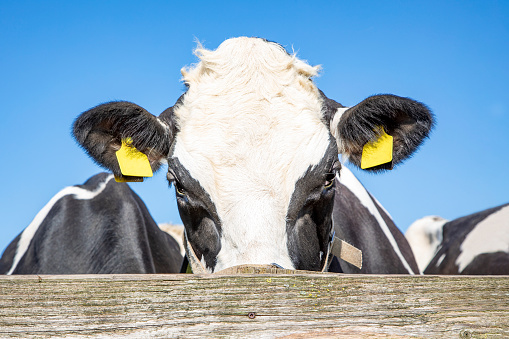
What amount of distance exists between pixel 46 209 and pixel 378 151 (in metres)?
3.97

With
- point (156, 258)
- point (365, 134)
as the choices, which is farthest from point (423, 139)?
point (156, 258)

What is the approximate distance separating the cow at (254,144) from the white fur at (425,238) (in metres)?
5.91

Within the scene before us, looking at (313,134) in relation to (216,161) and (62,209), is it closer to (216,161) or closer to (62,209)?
(216,161)

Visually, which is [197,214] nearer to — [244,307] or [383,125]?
[383,125]

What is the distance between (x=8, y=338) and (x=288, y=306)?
0.85m

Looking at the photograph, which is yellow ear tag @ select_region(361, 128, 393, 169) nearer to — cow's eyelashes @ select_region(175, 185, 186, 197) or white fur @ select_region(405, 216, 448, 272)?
cow's eyelashes @ select_region(175, 185, 186, 197)

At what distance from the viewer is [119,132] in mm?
4262

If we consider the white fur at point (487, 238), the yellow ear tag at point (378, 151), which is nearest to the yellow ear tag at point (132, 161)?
the yellow ear tag at point (378, 151)

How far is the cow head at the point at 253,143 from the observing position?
3297 millimetres

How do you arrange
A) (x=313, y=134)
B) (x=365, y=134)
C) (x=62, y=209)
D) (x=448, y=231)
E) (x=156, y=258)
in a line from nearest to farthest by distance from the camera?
(x=313, y=134), (x=365, y=134), (x=62, y=209), (x=156, y=258), (x=448, y=231)

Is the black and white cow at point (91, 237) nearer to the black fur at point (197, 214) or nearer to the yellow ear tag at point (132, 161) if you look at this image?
the yellow ear tag at point (132, 161)

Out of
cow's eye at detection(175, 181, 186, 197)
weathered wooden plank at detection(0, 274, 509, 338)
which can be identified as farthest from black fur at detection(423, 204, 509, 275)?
weathered wooden plank at detection(0, 274, 509, 338)

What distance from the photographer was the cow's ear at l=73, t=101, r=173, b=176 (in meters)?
4.04

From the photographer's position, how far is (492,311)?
1.68 m
